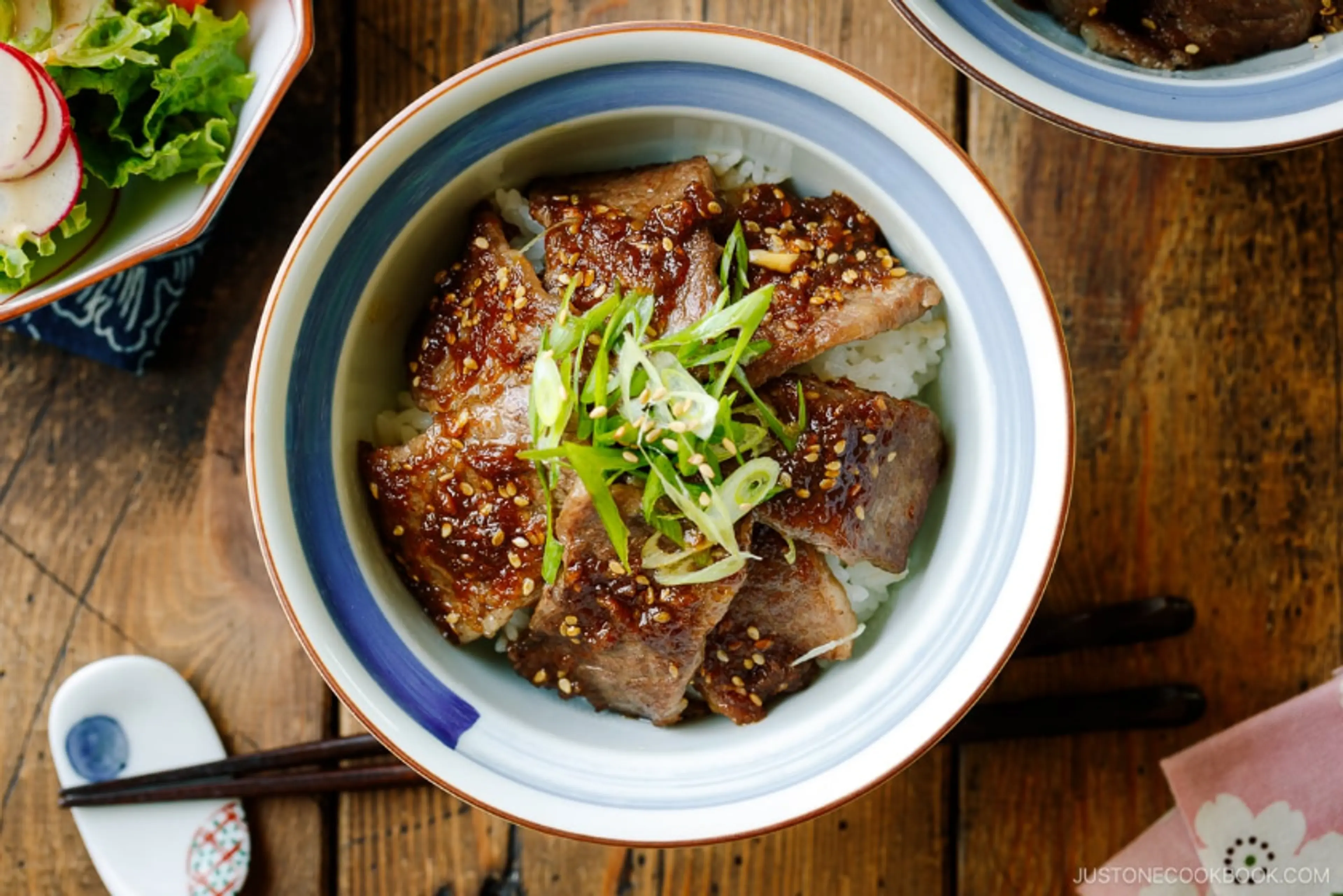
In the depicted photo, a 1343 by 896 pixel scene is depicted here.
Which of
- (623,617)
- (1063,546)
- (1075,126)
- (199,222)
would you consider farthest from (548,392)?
(1063,546)

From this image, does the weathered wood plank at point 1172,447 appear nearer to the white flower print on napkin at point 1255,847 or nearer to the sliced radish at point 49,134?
the white flower print on napkin at point 1255,847

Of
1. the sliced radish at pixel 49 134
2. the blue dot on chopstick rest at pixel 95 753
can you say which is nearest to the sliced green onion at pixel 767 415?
the sliced radish at pixel 49 134

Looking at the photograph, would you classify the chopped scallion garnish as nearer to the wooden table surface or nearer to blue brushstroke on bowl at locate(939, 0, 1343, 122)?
blue brushstroke on bowl at locate(939, 0, 1343, 122)

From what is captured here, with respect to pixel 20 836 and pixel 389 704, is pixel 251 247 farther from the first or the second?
pixel 20 836

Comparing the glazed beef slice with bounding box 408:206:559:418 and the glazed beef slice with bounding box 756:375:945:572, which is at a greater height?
the glazed beef slice with bounding box 408:206:559:418

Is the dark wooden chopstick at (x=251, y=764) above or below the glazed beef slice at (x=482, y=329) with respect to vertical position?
below

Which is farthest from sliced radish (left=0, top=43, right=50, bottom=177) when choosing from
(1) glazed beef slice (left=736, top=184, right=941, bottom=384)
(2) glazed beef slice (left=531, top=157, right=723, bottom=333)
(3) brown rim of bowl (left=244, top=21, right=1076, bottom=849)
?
(1) glazed beef slice (left=736, top=184, right=941, bottom=384)

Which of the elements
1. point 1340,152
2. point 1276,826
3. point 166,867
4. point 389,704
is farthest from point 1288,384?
point 166,867
